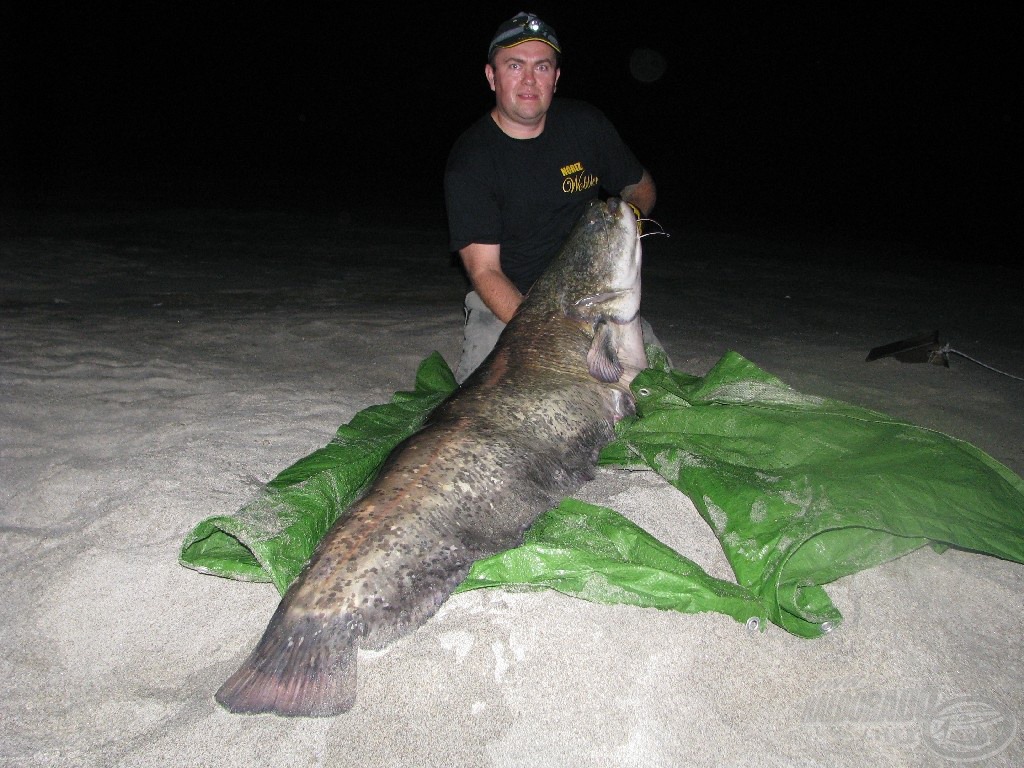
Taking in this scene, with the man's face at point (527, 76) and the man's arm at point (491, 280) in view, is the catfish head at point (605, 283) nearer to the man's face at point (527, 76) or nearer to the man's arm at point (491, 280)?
the man's arm at point (491, 280)

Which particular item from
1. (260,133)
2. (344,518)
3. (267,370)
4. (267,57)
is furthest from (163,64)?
(344,518)

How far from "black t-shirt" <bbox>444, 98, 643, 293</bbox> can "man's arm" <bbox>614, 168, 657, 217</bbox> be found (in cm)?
16

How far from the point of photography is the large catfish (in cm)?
175

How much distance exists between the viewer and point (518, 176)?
409 centimetres

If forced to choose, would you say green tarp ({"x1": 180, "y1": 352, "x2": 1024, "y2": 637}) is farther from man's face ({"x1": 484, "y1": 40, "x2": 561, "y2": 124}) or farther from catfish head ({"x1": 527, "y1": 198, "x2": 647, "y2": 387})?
man's face ({"x1": 484, "y1": 40, "x2": 561, "y2": 124})

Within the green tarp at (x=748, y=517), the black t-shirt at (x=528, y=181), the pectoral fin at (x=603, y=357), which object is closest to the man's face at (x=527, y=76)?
the black t-shirt at (x=528, y=181)

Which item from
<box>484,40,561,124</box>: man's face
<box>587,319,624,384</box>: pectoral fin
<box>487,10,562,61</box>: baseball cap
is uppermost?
<box>487,10,562,61</box>: baseball cap

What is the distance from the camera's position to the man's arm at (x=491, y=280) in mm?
3766

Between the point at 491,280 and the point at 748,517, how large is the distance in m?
2.09

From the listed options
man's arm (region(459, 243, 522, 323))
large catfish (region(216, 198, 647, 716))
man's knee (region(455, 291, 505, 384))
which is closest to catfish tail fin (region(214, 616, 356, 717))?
large catfish (region(216, 198, 647, 716))

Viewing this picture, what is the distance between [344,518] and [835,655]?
155 cm

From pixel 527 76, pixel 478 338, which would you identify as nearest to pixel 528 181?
pixel 527 76

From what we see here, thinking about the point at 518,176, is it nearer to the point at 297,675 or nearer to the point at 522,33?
the point at 522,33

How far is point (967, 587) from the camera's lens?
7.54 feet
